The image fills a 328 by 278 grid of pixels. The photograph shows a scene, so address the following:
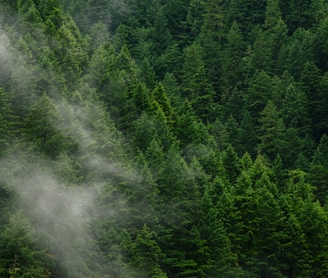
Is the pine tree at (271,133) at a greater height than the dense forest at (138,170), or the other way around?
the pine tree at (271,133)

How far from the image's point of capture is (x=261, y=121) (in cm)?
A: 8469

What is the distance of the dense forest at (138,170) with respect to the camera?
47.4 m

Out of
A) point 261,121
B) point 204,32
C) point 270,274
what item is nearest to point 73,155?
point 270,274

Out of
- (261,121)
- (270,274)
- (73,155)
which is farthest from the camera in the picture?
(261,121)

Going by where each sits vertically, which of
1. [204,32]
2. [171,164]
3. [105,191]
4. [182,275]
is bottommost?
[182,275]

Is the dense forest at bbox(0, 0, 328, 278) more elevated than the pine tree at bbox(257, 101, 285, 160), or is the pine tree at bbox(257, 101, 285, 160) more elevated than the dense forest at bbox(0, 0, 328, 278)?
the pine tree at bbox(257, 101, 285, 160)

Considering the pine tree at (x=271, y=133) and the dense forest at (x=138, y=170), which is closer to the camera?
the dense forest at (x=138, y=170)

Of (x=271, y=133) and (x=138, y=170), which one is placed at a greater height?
(x=271, y=133)

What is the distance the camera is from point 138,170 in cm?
5531

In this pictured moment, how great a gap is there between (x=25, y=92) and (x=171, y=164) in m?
12.6

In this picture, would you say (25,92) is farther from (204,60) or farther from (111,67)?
(204,60)

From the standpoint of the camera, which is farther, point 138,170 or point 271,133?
point 271,133

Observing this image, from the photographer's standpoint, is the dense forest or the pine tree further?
the pine tree

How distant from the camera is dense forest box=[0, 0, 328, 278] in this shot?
47.4 metres
